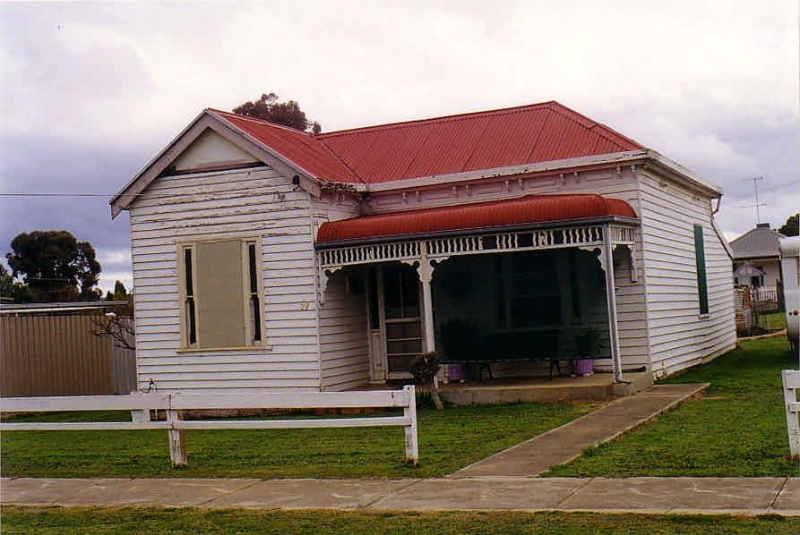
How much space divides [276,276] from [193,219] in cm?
208

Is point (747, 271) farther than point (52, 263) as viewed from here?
Yes

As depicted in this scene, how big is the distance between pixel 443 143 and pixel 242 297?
5.49m

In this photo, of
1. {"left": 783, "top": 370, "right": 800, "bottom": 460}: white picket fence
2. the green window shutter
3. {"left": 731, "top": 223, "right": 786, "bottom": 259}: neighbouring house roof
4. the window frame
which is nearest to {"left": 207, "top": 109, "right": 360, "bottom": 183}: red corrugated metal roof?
the window frame

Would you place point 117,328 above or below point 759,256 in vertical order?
below

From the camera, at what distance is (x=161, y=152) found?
20516 mm

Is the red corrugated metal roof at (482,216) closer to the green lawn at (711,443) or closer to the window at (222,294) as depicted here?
the window at (222,294)

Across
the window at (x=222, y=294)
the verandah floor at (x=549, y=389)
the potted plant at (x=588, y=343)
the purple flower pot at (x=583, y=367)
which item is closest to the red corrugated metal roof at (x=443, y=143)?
the window at (x=222, y=294)


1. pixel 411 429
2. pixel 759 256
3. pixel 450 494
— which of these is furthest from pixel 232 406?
pixel 759 256

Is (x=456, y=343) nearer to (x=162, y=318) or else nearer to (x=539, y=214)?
(x=539, y=214)

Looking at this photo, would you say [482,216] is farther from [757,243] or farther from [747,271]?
[757,243]

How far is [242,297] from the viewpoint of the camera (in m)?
20.0

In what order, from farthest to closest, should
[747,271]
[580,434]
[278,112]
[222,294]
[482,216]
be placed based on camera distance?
[747,271] → [278,112] → [222,294] → [482,216] → [580,434]

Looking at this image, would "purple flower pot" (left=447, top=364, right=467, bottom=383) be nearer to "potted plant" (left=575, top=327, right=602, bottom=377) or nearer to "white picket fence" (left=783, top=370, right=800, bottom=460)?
"potted plant" (left=575, top=327, right=602, bottom=377)

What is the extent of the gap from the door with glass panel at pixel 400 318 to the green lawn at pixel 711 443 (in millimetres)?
5710
